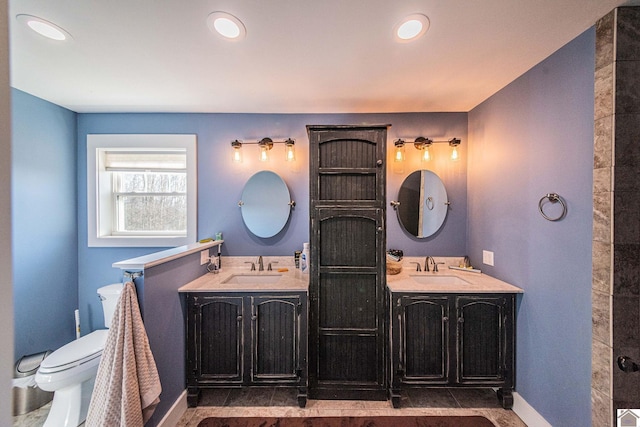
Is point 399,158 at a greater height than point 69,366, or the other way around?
point 399,158

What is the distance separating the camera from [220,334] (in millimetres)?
1788

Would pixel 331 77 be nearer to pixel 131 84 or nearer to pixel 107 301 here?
pixel 131 84

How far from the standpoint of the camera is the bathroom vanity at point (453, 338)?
69.6 inches

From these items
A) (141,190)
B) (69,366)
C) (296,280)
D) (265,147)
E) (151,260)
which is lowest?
(69,366)

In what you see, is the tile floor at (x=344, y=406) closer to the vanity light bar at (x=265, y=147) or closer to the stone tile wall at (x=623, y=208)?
the stone tile wall at (x=623, y=208)

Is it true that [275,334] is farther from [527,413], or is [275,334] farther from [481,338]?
[527,413]

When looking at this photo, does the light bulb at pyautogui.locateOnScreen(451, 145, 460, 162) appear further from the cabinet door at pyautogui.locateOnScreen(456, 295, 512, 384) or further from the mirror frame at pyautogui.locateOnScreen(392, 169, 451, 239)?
the cabinet door at pyautogui.locateOnScreen(456, 295, 512, 384)

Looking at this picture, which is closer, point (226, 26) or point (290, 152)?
point (226, 26)

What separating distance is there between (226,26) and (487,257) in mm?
2661

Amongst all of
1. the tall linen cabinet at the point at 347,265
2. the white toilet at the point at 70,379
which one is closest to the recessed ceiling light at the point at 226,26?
the tall linen cabinet at the point at 347,265

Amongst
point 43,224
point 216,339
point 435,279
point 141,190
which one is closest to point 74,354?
point 216,339

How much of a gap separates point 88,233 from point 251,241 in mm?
1688

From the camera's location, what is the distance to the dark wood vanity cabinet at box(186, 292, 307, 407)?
1775 mm

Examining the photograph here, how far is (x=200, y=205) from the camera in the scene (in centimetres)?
245
